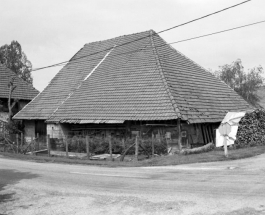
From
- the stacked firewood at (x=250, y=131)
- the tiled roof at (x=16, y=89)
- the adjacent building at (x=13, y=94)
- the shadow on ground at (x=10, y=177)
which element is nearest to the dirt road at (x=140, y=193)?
the shadow on ground at (x=10, y=177)

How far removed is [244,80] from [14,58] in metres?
30.1

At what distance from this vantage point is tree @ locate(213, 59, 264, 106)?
40375mm

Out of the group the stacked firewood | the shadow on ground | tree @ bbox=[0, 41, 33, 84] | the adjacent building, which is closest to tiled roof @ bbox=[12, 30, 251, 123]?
the stacked firewood

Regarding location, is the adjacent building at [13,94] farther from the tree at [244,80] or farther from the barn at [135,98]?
the tree at [244,80]

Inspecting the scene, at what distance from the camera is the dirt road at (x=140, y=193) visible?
A: 261 inches

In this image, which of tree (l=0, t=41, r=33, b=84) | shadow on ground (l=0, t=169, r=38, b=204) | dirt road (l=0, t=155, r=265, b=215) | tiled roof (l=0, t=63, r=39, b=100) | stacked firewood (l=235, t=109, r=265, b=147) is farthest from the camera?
tree (l=0, t=41, r=33, b=84)

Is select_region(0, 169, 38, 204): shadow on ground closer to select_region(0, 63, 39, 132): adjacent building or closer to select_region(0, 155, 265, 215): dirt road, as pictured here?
select_region(0, 155, 265, 215): dirt road

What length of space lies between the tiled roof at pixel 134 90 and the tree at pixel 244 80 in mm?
16150

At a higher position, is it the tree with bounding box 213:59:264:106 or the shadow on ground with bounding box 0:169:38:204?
the tree with bounding box 213:59:264:106

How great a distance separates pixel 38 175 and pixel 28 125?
15292 millimetres

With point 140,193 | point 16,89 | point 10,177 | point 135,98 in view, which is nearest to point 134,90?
point 135,98

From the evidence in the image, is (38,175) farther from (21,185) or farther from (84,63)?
(84,63)

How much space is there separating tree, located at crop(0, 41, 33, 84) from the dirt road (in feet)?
127

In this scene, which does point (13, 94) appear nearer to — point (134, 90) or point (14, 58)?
point (134, 90)
